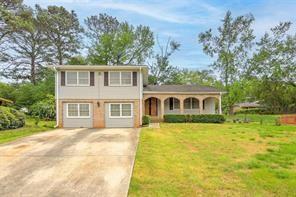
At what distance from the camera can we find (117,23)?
44219 millimetres

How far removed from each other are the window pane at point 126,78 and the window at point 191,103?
8.75 meters

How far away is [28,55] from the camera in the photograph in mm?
40562

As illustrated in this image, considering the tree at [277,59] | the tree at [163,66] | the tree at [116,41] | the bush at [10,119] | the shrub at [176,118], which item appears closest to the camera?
the bush at [10,119]

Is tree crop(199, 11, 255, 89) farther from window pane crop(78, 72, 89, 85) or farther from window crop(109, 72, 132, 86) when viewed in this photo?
window pane crop(78, 72, 89, 85)

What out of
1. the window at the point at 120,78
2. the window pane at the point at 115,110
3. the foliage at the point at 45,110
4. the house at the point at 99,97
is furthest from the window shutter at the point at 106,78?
the foliage at the point at 45,110

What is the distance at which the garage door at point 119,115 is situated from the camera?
22.3m

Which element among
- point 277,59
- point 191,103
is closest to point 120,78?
point 191,103

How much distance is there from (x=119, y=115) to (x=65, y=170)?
1461 centimetres

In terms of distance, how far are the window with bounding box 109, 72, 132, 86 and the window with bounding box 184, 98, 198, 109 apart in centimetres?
876

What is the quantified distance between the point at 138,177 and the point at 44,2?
40.6 meters

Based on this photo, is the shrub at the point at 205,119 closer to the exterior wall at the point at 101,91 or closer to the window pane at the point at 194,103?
the window pane at the point at 194,103

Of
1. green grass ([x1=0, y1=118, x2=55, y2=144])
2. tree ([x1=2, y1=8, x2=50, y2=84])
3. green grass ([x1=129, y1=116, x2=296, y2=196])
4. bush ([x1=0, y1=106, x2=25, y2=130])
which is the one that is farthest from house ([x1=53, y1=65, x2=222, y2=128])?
tree ([x1=2, y1=8, x2=50, y2=84])

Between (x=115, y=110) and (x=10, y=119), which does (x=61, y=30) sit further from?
(x=10, y=119)

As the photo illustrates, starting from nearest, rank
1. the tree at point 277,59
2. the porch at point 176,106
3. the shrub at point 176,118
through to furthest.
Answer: the shrub at point 176,118
the porch at point 176,106
the tree at point 277,59
